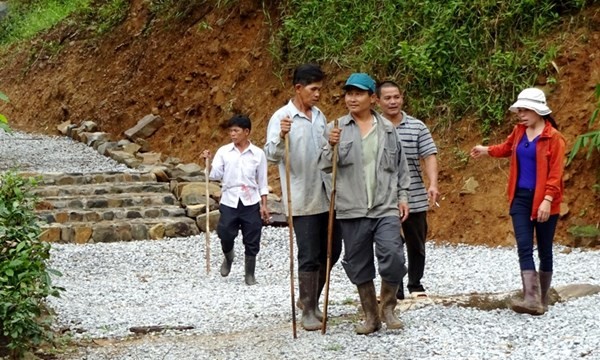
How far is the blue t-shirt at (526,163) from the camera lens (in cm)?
730

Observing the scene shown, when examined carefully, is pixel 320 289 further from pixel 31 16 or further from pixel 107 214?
pixel 31 16

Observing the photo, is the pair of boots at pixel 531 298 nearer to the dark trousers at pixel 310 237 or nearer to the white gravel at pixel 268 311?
the white gravel at pixel 268 311

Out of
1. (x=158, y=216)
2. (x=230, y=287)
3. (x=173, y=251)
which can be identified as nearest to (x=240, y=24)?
(x=158, y=216)

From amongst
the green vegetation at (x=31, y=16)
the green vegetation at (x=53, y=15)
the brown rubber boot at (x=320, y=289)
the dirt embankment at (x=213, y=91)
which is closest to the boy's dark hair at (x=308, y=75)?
the brown rubber boot at (x=320, y=289)

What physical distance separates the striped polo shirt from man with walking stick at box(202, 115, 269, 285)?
2315mm

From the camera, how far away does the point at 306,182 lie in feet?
23.8

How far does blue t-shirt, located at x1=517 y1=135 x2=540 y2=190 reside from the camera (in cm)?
730

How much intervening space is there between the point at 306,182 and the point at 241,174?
2.98 meters

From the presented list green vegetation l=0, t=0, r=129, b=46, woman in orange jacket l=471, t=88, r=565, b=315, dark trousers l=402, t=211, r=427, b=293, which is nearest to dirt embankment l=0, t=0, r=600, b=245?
green vegetation l=0, t=0, r=129, b=46

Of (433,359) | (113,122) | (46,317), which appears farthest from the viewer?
(113,122)

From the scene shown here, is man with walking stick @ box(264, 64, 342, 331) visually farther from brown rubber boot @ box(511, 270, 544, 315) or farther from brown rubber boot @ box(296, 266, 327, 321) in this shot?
brown rubber boot @ box(511, 270, 544, 315)

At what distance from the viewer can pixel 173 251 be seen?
12680 mm

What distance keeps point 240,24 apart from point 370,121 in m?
12.5

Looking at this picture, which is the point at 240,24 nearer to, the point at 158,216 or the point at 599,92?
the point at 158,216
